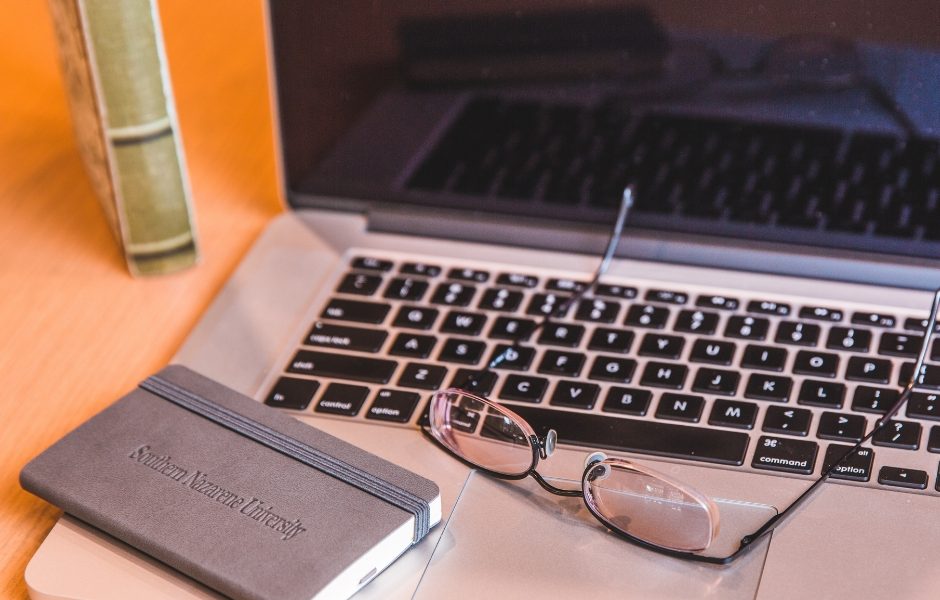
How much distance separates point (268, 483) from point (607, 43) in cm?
35

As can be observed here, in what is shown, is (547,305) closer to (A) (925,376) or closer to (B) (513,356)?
(B) (513,356)

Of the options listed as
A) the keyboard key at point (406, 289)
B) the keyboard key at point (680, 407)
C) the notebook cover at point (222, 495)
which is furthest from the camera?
the keyboard key at point (406, 289)

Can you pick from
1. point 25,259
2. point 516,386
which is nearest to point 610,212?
point 516,386

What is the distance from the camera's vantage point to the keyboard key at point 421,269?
0.70 meters

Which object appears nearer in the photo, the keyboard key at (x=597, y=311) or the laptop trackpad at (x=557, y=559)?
the laptop trackpad at (x=557, y=559)

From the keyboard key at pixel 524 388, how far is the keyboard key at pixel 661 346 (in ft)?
0.21

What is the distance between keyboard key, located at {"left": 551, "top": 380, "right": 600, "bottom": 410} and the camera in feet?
1.96

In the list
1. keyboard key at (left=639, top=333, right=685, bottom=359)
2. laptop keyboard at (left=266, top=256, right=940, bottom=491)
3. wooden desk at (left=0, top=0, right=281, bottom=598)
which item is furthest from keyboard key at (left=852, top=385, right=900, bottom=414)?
wooden desk at (left=0, top=0, right=281, bottom=598)

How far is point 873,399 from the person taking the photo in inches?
23.0

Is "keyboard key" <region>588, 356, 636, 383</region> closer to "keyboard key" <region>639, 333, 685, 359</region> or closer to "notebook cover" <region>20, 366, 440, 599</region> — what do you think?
"keyboard key" <region>639, 333, 685, 359</region>

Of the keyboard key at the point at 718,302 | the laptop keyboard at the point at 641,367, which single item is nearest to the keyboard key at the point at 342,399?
the laptop keyboard at the point at 641,367

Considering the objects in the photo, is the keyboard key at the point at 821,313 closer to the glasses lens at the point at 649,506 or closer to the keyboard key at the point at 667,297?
the keyboard key at the point at 667,297

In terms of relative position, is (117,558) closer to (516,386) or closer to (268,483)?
(268,483)

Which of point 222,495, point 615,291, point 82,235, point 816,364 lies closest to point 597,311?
point 615,291
